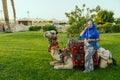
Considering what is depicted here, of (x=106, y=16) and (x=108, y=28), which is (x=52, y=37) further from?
(x=106, y=16)

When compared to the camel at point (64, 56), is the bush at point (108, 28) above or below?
below

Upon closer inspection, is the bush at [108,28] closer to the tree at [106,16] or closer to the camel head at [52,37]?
the tree at [106,16]

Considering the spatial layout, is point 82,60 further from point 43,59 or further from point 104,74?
point 43,59

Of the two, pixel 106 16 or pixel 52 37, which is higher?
pixel 52 37

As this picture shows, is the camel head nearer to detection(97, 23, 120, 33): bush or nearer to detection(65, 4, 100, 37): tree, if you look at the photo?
detection(65, 4, 100, 37): tree

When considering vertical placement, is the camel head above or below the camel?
above

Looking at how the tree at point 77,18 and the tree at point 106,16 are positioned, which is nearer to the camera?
the tree at point 77,18

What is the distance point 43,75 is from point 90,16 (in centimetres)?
Result: 633

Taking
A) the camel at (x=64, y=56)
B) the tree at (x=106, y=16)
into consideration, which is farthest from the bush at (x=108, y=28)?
the camel at (x=64, y=56)

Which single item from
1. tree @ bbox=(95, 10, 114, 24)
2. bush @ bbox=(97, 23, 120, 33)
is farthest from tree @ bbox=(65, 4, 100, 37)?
tree @ bbox=(95, 10, 114, 24)

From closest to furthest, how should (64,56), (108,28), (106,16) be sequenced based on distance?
(64,56), (108,28), (106,16)

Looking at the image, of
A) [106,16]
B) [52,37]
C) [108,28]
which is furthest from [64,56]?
[106,16]

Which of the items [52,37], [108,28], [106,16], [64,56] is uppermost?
[52,37]

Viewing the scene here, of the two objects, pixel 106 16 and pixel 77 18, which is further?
pixel 106 16
